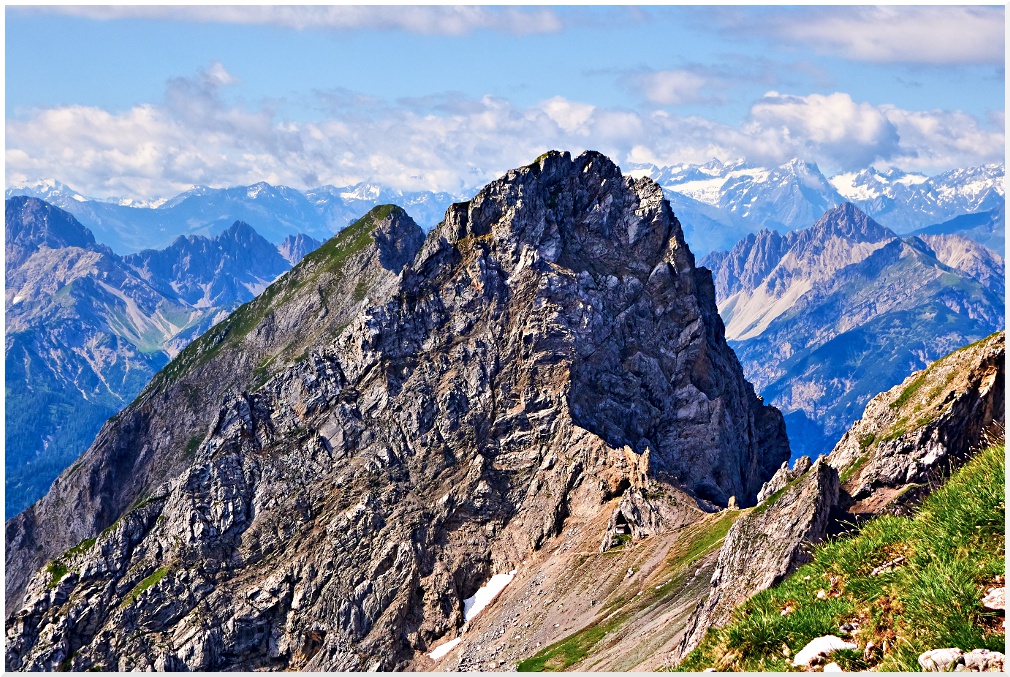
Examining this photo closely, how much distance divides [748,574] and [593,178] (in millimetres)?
116882

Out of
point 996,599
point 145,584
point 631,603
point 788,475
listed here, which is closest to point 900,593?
point 996,599

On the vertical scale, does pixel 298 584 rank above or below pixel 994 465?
below

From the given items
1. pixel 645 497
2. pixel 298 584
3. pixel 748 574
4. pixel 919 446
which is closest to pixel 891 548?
pixel 748 574

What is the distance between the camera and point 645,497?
4729 inches

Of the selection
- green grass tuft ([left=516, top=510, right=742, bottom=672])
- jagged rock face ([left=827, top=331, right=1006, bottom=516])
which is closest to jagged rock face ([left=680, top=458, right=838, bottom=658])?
jagged rock face ([left=827, top=331, right=1006, bottom=516])

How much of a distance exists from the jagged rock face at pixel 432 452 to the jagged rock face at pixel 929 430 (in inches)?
2387

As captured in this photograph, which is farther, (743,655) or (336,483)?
(336,483)

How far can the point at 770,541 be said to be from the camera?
51.8 meters

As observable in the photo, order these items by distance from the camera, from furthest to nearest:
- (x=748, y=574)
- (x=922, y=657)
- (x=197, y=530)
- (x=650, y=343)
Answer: (x=650, y=343) → (x=197, y=530) → (x=748, y=574) → (x=922, y=657)

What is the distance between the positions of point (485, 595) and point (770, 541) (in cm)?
8302

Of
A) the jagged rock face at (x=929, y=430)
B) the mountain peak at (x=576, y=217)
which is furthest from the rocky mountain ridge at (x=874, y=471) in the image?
the mountain peak at (x=576, y=217)

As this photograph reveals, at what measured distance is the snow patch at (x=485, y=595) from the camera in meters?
128

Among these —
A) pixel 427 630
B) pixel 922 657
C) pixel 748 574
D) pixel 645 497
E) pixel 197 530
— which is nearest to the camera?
pixel 922 657

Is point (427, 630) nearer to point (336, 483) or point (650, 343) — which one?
point (336, 483)
